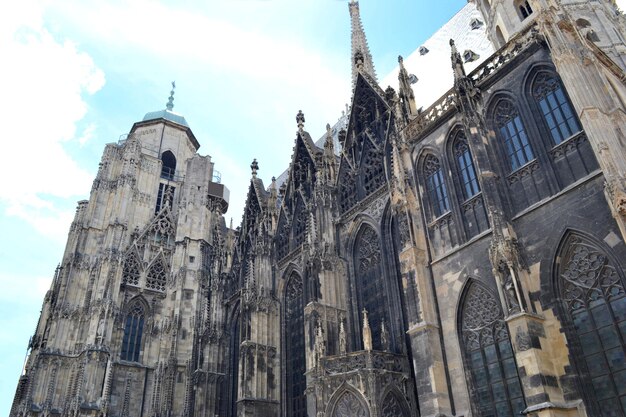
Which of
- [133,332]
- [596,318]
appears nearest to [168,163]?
[133,332]

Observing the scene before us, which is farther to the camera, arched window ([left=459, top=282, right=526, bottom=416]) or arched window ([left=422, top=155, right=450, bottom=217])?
arched window ([left=422, top=155, right=450, bottom=217])

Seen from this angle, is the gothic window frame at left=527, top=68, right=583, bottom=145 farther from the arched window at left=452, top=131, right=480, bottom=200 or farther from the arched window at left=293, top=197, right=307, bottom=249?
the arched window at left=293, top=197, right=307, bottom=249

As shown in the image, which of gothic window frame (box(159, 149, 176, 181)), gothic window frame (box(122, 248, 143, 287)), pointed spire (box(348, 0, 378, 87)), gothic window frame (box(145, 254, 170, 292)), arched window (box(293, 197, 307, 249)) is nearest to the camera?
arched window (box(293, 197, 307, 249))

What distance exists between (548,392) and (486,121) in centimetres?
787

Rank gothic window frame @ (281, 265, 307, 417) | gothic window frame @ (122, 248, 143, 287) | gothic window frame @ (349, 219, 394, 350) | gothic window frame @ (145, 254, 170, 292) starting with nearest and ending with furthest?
gothic window frame @ (349, 219, 394, 350)
gothic window frame @ (281, 265, 307, 417)
gothic window frame @ (122, 248, 143, 287)
gothic window frame @ (145, 254, 170, 292)

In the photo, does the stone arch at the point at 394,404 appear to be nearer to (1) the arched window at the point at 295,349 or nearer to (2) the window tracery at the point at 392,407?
(2) the window tracery at the point at 392,407

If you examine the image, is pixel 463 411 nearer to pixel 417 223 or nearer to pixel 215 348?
pixel 417 223

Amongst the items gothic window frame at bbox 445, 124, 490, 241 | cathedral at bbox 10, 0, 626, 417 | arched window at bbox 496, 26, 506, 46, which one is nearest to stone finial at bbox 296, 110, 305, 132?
cathedral at bbox 10, 0, 626, 417

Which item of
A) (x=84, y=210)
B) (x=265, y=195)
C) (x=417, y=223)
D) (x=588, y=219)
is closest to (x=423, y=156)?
(x=417, y=223)

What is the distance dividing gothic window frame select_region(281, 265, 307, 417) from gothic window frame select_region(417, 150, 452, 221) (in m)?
7.63

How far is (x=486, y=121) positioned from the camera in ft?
50.3

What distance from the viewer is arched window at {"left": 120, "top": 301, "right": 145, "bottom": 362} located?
2861 centimetres

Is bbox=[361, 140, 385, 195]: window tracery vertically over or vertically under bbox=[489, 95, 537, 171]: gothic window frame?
over

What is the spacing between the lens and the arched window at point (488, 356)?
40.9 ft
